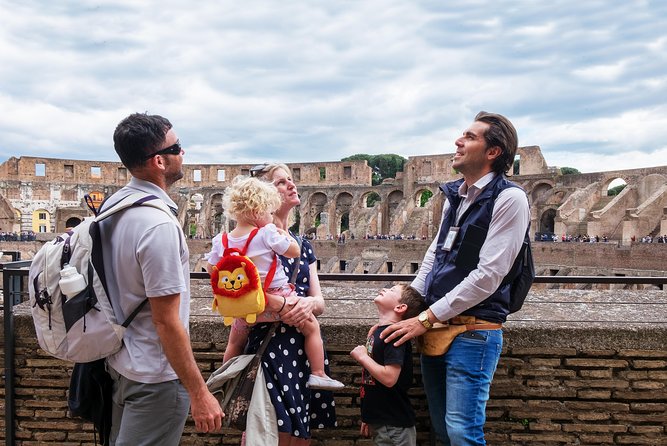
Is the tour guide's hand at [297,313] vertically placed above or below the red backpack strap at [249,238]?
below

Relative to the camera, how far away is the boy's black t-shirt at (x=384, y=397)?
273cm

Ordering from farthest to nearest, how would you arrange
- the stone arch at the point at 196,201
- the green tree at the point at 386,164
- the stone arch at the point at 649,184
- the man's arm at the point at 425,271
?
the green tree at the point at 386,164
the stone arch at the point at 196,201
the stone arch at the point at 649,184
the man's arm at the point at 425,271

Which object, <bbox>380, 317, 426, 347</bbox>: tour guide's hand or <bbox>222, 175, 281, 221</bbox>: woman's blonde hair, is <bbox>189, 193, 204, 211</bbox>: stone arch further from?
<bbox>380, 317, 426, 347</bbox>: tour guide's hand

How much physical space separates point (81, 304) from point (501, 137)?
214cm

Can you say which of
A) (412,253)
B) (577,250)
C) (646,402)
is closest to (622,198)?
(577,250)

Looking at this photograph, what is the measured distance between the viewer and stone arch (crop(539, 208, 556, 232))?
109 ft

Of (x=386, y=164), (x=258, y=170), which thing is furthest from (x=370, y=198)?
(x=258, y=170)

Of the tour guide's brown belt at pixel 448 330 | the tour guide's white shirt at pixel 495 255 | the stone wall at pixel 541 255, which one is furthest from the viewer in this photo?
the stone wall at pixel 541 255

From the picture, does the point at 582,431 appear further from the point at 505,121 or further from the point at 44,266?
the point at 44,266

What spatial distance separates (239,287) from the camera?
2.43 metres

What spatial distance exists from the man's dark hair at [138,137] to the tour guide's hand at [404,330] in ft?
4.81

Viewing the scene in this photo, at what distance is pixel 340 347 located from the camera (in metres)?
3.24

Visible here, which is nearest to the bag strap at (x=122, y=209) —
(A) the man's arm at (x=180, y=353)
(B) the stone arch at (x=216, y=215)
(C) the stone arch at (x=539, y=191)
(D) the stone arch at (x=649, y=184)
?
(A) the man's arm at (x=180, y=353)

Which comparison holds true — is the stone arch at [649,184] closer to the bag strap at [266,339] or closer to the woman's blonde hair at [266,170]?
the woman's blonde hair at [266,170]
